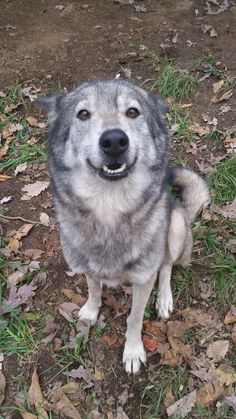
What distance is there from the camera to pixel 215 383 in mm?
2928

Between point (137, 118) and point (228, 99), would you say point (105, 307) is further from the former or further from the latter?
point (228, 99)

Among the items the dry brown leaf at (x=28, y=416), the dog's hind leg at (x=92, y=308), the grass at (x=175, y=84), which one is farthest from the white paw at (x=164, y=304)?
the grass at (x=175, y=84)

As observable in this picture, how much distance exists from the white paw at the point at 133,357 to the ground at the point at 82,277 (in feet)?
0.21

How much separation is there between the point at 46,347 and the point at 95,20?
4.94 m

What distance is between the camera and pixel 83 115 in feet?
8.16

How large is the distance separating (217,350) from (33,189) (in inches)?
92.1

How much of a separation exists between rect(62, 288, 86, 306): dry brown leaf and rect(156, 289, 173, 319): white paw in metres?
0.63

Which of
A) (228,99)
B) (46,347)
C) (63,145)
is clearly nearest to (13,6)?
(228,99)

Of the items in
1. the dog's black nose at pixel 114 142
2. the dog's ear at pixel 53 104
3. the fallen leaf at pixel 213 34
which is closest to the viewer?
the dog's black nose at pixel 114 142

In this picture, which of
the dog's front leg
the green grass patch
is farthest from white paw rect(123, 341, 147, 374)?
the green grass patch

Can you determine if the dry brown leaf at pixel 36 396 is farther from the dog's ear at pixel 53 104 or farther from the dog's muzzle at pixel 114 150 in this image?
the dog's ear at pixel 53 104

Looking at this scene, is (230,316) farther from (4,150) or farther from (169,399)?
(4,150)

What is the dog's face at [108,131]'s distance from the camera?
227cm

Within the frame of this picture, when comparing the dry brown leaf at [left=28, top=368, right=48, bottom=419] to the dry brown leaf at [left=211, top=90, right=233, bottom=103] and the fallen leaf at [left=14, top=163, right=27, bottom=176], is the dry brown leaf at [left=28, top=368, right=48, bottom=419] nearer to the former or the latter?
the fallen leaf at [left=14, top=163, right=27, bottom=176]
